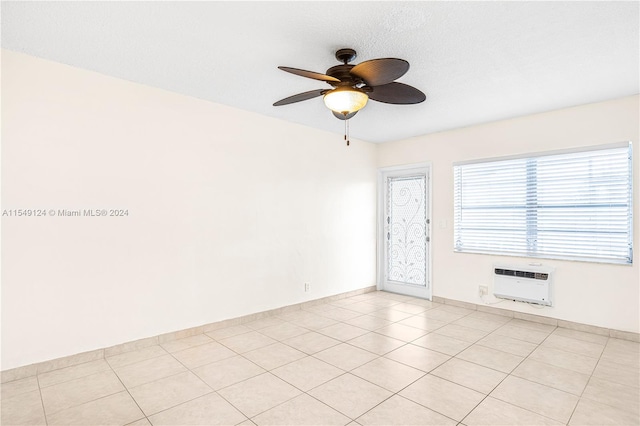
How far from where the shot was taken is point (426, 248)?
5.36 meters

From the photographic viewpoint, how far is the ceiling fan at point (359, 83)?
2.08 m

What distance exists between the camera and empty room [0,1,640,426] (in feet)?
7.38

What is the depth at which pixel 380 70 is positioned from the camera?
2.09 meters

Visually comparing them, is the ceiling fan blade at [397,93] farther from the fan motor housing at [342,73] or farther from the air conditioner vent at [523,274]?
the air conditioner vent at [523,274]

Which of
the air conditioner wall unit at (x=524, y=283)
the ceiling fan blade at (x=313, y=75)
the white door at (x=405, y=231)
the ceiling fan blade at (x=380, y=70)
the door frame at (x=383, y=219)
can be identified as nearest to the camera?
the ceiling fan blade at (x=380, y=70)

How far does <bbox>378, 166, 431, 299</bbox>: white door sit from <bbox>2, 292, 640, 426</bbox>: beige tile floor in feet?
5.37

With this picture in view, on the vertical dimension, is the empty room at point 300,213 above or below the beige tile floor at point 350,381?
above

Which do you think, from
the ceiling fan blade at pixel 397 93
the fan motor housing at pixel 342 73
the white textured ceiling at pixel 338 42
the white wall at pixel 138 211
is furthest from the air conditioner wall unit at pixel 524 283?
the fan motor housing at pixel 342 73

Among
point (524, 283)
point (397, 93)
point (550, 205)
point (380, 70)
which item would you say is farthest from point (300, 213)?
point (550, 205)

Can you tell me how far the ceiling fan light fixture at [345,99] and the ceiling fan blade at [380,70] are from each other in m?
0.13

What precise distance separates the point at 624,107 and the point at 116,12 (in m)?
4.75

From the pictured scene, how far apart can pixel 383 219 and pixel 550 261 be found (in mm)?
2539

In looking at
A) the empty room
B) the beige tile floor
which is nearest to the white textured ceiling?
the empty room

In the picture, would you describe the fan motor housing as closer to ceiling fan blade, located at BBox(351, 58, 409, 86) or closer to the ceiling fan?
the ceiling fan
